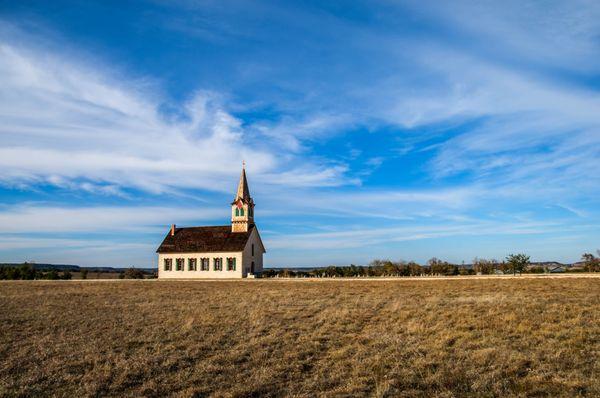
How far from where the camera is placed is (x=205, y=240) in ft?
177

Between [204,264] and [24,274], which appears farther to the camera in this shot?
[24,274]

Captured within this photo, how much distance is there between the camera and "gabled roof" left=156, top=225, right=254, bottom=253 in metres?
51.6

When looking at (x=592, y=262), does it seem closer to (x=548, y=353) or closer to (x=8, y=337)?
(x=548, y=353)

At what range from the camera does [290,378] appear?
8.41 metres

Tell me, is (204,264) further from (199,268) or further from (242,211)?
(242,211)

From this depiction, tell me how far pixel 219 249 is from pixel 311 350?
42.3 metres

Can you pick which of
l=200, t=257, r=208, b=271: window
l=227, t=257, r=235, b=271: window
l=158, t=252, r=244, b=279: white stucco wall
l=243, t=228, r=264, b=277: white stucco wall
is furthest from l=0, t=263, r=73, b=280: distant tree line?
l=243, t=228, r=264, b=277: white stucco wall

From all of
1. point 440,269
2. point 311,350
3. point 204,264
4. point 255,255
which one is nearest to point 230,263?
point 204,264

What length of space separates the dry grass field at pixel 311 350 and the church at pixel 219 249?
33.6 m

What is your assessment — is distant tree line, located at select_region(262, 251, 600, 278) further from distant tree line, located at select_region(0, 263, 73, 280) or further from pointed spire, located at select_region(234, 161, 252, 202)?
distant tree line, located at select_region(0, 263, 73, 280)

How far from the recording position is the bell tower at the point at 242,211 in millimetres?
53562

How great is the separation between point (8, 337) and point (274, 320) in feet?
23.7

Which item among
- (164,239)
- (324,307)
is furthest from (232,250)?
(324,307)

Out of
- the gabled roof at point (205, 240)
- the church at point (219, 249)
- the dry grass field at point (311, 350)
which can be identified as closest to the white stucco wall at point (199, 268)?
the church at point (219, 249)
